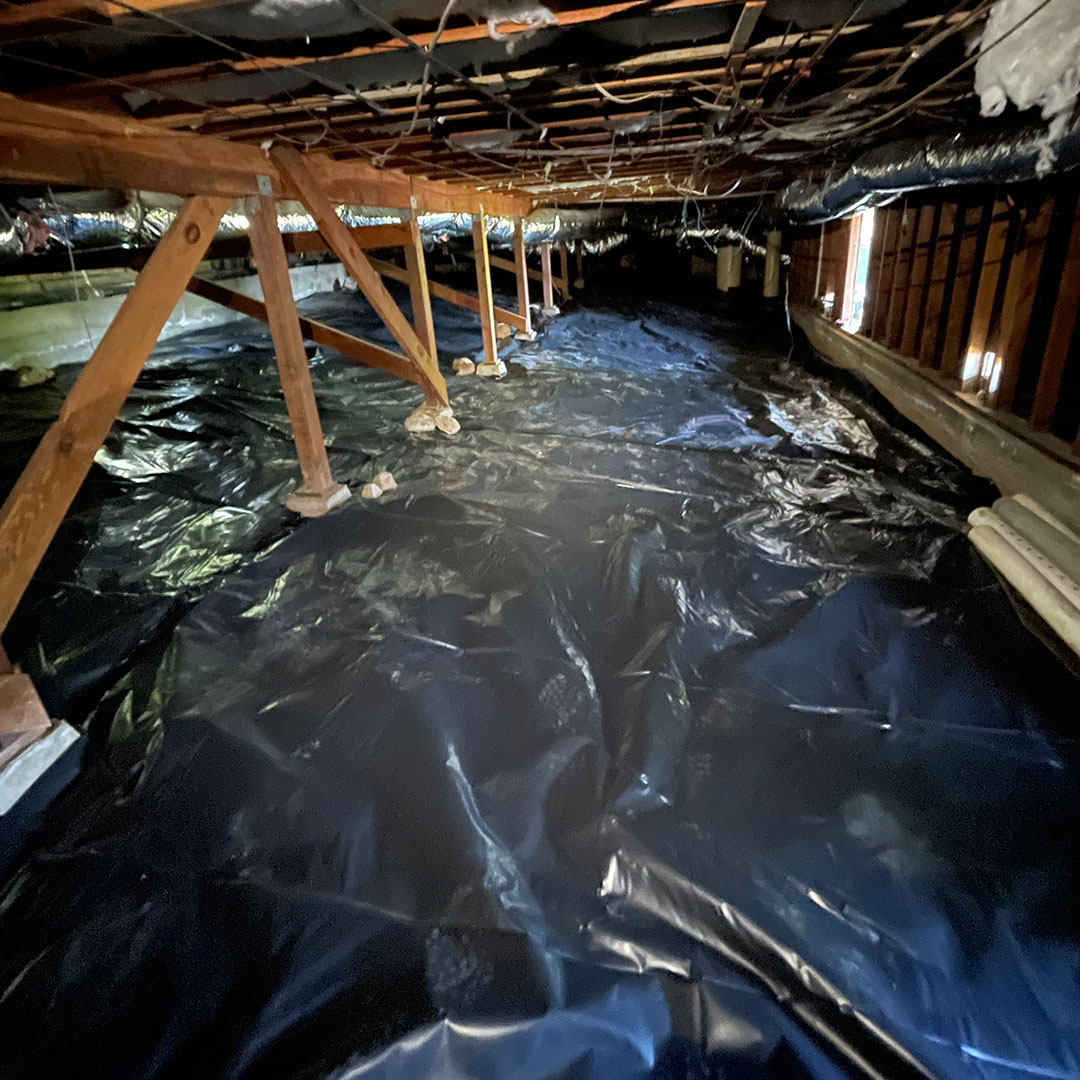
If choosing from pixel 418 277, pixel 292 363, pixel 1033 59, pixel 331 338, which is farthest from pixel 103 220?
pixel 1033 59

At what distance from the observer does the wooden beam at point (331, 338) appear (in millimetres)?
3361

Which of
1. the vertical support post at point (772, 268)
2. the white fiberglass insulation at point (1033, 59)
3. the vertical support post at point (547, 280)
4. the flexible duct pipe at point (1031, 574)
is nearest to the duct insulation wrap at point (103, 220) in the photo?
the white fiberglass insulation at point (1033, 59)

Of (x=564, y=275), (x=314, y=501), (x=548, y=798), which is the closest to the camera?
(x=548, y=798)

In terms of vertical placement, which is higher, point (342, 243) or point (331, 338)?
point (342, 243)

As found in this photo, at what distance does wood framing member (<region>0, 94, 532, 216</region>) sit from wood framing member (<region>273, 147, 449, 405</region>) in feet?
0.10

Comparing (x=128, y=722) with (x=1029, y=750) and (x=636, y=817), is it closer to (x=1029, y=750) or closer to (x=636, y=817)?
(x=636, y=817)

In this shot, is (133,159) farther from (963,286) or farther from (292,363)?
(963,286)

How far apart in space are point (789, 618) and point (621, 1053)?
129 centimetres

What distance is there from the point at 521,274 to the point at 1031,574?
537 centimetres

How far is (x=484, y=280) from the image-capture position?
16.2ft

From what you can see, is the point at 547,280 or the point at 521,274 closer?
the point at 521,274

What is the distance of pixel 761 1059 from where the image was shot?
963 millimetres

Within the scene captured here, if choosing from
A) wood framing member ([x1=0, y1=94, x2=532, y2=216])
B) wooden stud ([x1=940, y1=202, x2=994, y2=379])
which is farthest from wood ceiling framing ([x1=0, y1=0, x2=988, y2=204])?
wooden stud ([x1=940, y1=202, x2=994, y2=379])

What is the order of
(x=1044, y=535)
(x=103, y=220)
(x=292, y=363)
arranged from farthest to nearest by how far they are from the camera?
(x=103, y=220) < (x=292, y=363) < (x=1044, y=535)
